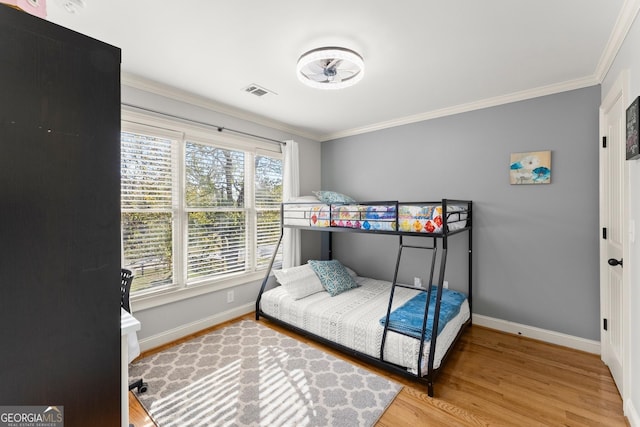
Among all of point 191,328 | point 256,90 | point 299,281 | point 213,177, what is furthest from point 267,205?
point 191,328

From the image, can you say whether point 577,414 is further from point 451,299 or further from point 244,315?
point 244,315

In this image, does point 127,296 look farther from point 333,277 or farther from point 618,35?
point 618,35

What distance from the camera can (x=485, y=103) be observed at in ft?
9.59

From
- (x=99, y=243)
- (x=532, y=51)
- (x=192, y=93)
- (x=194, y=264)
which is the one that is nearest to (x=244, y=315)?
(x=194, y=264)

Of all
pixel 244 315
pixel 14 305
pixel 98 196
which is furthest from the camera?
pixel 244 315

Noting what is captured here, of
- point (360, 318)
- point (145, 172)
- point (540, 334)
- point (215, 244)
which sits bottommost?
point (540, 334)

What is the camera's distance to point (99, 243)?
0.78 meters

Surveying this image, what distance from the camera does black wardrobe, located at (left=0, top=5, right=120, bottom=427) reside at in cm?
65

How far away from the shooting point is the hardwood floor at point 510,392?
1.74 meters

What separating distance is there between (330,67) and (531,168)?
215 centimetres

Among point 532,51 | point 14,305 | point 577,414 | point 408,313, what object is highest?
point 532,51

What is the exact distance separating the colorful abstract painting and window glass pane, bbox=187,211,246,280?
2935mm

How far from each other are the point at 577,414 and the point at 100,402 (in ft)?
8.34

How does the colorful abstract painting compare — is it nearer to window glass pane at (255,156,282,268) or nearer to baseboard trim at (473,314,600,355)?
baseboard trim at (473,314,600,355)
